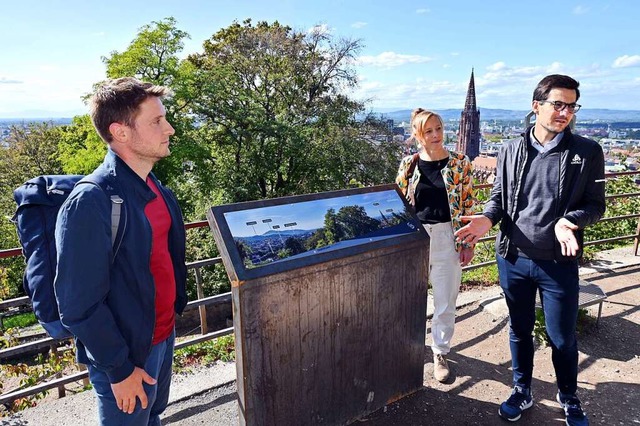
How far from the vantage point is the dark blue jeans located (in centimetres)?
232

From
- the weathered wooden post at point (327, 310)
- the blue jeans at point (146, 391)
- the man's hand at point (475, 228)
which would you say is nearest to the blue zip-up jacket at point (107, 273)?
the blue jeans at point (146, 391)

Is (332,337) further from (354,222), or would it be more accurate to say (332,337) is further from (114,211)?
(114,211)

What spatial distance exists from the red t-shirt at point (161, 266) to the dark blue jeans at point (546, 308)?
1916mm

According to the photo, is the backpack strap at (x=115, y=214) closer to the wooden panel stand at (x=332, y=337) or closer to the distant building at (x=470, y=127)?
the wooden panel stand at (x=332, y=337)

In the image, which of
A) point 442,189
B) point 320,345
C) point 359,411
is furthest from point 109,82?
point 359,411

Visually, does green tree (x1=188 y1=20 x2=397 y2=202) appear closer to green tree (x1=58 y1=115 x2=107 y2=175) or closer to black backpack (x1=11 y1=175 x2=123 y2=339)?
green tree (x1=58 y1=115 x2=107 y2=175)

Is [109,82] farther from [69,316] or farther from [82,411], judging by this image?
[82,411]

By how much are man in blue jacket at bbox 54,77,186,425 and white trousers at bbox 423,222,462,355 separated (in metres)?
1.77

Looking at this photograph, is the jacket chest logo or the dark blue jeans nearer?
the jacket chest logo

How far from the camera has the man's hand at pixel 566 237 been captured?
207cm

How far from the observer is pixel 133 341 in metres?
1.56

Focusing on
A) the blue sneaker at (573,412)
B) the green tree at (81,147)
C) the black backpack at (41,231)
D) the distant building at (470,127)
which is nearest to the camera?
the black backpack at (41,231)

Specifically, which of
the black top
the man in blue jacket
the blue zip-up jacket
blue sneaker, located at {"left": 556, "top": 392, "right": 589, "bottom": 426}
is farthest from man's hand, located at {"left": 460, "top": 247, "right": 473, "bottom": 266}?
Answer: the blue zip-up jacket

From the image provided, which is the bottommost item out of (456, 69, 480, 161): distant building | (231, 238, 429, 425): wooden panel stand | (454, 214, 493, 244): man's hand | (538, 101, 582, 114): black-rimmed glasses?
(231, 238, 429, 425): wooden panel stand
